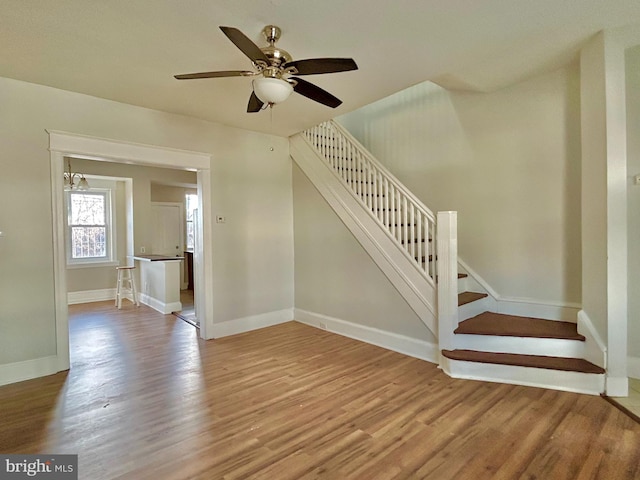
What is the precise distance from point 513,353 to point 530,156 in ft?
6.60

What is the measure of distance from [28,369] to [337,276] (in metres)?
3.29

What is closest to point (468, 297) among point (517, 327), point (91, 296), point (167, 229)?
point (517, 327)

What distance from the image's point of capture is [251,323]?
4.53m

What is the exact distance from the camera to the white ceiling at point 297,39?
6.72 ft

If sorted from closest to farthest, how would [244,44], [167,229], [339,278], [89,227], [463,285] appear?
[244,44]
[463,285]
[339,278]
[89,227]
[167,229]

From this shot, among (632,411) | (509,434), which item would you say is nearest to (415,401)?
(509,434)

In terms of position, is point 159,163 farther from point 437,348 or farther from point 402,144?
point 437,348

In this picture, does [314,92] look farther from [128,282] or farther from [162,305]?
[128,282]

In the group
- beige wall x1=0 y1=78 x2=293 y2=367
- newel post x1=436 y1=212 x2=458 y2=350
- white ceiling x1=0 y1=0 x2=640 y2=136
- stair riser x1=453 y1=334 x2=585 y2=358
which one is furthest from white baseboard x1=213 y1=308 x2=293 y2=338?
white ceiling x1=0 y1=0 x2=640 y2=136

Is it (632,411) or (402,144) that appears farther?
(402,144)

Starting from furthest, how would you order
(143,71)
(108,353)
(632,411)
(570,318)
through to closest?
(108,353)
(570,318)
(143,71)
(632,411)

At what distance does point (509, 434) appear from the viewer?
2119mm

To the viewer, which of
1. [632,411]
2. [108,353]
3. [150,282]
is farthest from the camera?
[150,282]

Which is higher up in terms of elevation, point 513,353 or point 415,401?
point 513,353
